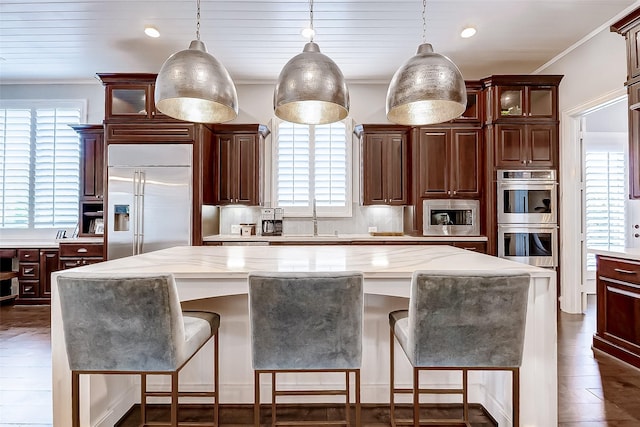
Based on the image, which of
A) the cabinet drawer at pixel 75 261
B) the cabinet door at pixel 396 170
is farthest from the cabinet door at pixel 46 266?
the cabinet door at pixel 396 170

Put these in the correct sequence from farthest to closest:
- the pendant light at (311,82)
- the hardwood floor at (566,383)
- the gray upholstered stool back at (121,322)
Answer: the hardwood floor at (566,383)
the pendant light at (311,82)
the gray upholstered stool back at (121,322)

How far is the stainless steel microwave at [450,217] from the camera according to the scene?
4438mm

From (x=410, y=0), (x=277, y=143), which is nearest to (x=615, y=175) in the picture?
(x=410, y=0)

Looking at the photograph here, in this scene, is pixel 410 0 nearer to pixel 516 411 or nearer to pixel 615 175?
pixel 516 411

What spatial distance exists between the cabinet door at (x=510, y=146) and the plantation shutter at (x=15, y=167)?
20.6 ft

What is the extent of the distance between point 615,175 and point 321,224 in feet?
14.2

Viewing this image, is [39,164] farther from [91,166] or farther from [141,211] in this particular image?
[141,211]

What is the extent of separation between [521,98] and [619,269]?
2343mm

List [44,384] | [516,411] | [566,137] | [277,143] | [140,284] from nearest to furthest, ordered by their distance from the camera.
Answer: [140,284] < [516,411] < [44,384] < [566,137] < [277,143]

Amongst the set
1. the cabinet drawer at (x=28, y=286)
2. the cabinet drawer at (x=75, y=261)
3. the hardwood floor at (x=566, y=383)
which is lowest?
the hardwood floor at (x=566, y=383)

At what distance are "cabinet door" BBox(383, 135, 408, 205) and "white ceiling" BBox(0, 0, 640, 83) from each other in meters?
0.96

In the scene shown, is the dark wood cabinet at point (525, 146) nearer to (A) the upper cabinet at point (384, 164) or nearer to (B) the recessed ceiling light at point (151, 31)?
(A) the upper cabinet at point (384, 164)

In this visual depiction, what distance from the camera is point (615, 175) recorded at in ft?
17.3

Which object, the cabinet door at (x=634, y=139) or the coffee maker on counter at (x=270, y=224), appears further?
the coffee maker on counter at (x=270, y=224)
